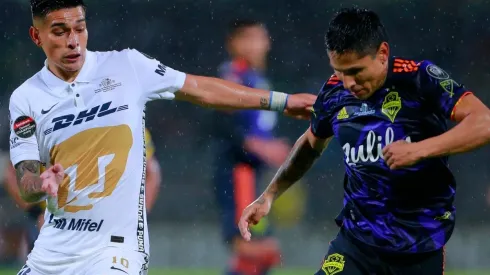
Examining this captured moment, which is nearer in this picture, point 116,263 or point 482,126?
point 482,126

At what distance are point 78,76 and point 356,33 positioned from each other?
1.46 metres

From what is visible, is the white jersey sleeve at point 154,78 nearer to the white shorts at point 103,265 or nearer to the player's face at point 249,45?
the white shorts at point 103,265

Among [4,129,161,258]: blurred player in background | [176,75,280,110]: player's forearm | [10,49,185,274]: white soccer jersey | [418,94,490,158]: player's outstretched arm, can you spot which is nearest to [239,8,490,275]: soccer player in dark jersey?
[418,94,490,158]: player's outstretched arm

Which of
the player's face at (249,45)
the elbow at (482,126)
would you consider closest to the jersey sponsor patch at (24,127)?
the elbow at (482,126)

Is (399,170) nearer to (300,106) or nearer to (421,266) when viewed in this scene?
(421,266)

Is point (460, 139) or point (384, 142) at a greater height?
point (384, 142)

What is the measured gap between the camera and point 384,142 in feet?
15.8

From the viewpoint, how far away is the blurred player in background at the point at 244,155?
8.03 metres

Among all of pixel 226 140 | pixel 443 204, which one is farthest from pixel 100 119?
pixel 226 140

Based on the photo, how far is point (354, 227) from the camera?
503 cm

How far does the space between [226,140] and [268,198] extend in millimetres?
2805

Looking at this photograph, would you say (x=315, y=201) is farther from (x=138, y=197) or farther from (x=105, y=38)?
(x=138, y=197)

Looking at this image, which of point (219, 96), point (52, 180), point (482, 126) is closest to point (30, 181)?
point (52, 180)

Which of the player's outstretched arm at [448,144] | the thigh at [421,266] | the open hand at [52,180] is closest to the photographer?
the player's outstretched arm at [448,144]
